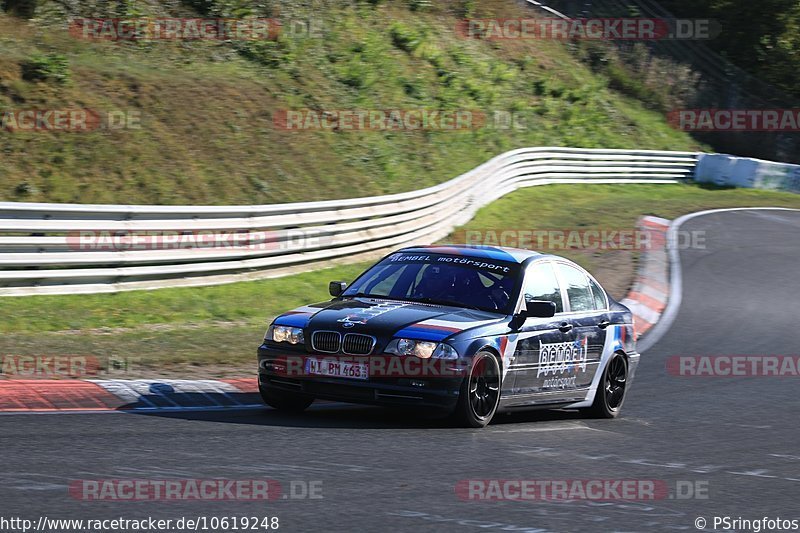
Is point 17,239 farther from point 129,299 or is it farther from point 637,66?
point 637,66

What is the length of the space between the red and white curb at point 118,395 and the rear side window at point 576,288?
285 cm

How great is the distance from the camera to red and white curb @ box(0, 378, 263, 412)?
883 cm

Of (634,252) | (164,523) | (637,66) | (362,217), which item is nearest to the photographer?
(164,523)

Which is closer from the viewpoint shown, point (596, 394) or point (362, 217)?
point (596, 394)

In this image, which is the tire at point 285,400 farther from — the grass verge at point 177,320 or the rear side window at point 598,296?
the rear side window at point 598,296

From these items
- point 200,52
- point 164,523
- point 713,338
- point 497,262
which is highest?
point 200,52

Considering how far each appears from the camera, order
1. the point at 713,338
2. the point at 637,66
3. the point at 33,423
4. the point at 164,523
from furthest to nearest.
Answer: the point at 637,66 → the point at 713,338 → the point at 33,423 → the point at 164,523

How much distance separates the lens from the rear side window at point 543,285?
32.0ft

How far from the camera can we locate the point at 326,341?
8688 millimetres

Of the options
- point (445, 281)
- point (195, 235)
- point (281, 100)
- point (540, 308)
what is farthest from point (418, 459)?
point (281, 100)

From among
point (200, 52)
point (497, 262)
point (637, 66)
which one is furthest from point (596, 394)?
point (637, 66)

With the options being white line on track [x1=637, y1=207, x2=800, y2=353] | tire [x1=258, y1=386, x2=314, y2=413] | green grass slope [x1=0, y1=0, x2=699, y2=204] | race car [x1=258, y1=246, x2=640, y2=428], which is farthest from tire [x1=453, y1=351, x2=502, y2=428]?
green grass slope [x1=0, y1=0, x2=699, y2=204]

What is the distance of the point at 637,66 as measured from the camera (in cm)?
4500

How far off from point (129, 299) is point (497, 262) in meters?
6.07
